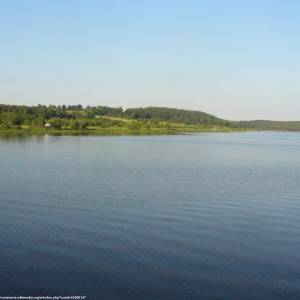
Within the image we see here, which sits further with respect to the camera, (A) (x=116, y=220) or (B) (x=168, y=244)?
(A) (x=116, y=220)

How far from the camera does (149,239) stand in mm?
13352

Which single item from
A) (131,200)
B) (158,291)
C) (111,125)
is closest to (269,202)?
(131,200)

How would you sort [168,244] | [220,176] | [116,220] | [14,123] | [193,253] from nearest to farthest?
[193,253]
[168,244]
[116,220]
[220,176]
[14,123]

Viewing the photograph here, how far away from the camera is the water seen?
9781 millimetres

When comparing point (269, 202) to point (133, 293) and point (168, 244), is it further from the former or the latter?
point (133, 293)

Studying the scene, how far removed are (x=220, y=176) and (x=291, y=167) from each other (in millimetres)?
10487

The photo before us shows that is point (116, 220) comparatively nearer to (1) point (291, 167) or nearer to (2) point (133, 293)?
(2) point (133, 293)

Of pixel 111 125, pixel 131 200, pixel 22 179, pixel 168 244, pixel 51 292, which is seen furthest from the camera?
pixel 111 125

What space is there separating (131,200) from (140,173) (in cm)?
1052

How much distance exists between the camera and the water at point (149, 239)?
32.1 feet

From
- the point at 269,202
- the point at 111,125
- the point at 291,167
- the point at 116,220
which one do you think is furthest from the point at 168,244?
the point at 111,125

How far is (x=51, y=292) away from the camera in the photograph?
9.23 m

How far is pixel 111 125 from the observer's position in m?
144

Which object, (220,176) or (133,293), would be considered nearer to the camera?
(133,293)
